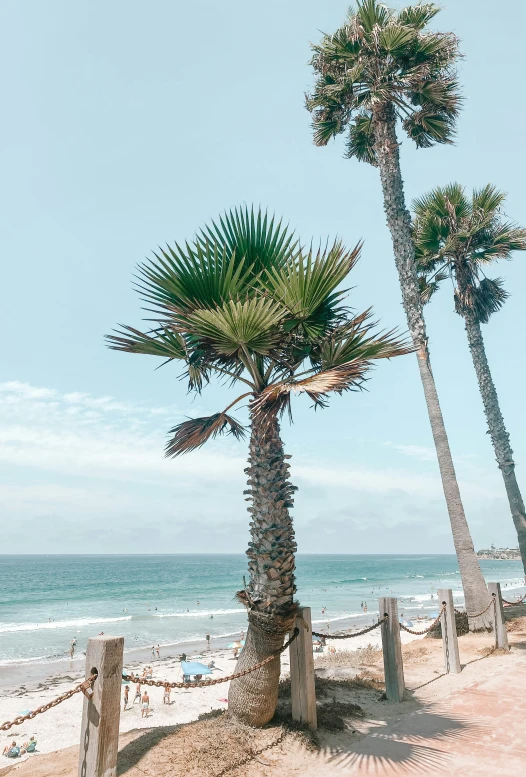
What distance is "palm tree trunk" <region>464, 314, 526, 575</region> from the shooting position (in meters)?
15.8

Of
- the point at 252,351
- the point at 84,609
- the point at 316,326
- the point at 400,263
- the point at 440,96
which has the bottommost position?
the point at 84,609

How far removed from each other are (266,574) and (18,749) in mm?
14230

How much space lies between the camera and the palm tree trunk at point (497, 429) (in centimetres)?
1584

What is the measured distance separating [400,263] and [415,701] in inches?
412

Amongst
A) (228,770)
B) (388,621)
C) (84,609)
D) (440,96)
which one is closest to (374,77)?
(440,96)

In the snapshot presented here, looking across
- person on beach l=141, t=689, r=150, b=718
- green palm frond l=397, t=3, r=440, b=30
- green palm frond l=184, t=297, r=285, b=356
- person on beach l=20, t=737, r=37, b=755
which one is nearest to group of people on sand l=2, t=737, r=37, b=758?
Result: person on beach l=20, t=737, r=37, b=755

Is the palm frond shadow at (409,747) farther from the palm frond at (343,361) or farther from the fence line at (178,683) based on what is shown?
the palm frond at (343,361)

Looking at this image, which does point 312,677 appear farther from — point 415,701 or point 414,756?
point 415,701

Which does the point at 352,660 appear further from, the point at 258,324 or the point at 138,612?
the point at 138,612

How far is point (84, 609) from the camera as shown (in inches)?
2142

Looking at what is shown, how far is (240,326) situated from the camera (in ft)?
17.3

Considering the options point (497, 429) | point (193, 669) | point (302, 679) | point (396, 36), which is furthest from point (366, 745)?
point (193, 669)

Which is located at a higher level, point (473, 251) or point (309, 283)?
point (473, 251)

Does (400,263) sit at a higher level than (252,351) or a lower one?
higher
